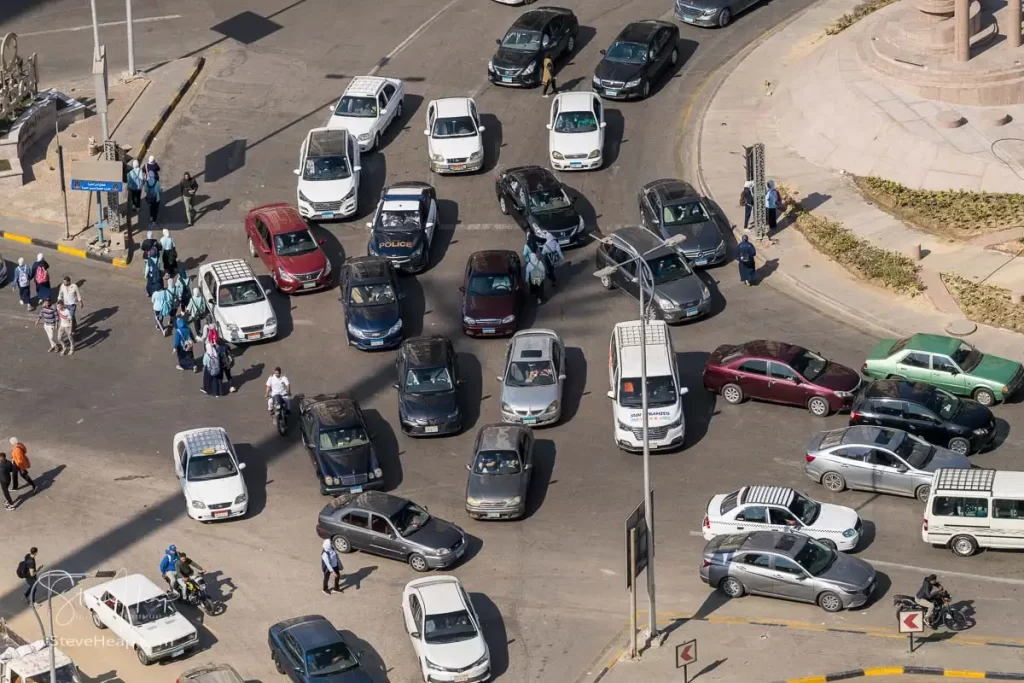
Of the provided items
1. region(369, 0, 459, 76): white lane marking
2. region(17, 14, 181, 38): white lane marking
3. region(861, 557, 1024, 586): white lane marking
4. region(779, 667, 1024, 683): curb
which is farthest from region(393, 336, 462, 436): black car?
region(17, 14, 181, 38): white lane marking

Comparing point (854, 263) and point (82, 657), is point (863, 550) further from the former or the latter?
point (82, 657)

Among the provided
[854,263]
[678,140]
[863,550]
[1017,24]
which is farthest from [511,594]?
[1017,24]

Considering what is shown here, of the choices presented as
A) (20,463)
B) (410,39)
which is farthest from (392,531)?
(410,39)

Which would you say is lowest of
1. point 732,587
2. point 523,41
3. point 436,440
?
point 436,440

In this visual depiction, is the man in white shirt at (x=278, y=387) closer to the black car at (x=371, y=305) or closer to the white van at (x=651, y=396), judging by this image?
the black car at (x=371, y=305)

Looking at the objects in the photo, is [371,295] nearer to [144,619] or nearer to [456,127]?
[456,127]

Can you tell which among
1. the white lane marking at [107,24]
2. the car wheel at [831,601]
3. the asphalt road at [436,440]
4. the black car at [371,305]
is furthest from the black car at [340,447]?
the white lane marking at [107,24]

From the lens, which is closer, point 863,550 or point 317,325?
point 863,550
